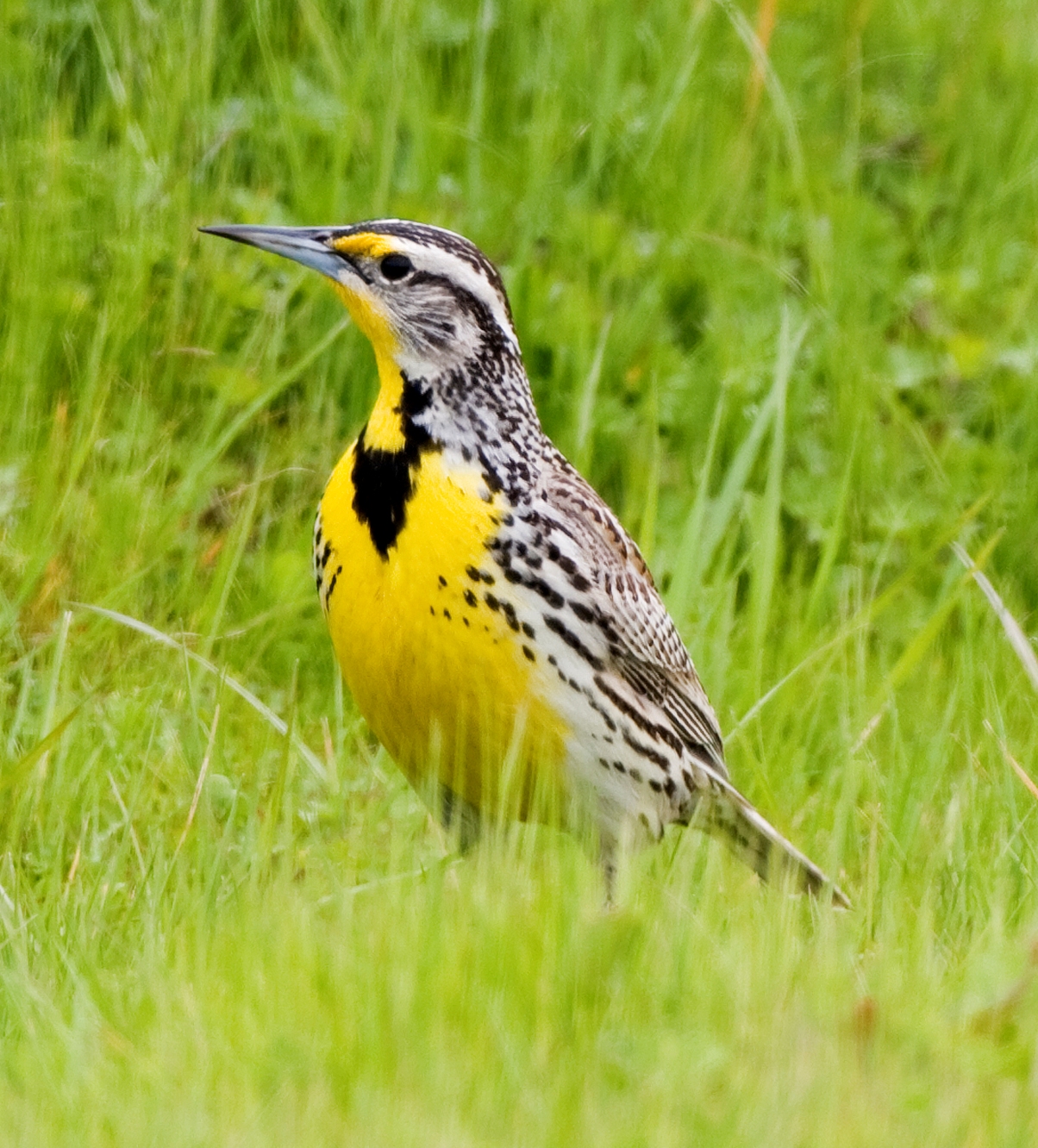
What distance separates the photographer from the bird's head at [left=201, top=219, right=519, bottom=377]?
4.19 m

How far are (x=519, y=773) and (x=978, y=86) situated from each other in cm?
342

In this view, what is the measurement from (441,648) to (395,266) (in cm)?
77

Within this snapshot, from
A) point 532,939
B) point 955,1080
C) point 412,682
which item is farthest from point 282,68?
point 955,1080

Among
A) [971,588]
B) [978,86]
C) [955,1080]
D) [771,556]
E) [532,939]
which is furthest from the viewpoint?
[978,86]

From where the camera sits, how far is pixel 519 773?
4027 mm

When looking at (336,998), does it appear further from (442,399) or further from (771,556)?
(771,556)

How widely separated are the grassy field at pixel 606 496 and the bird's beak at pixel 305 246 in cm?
74

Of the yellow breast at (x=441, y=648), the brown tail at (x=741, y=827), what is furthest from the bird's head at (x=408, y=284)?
the brown tail at (x=741, y=827)

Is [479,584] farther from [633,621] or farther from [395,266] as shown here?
[395,266]

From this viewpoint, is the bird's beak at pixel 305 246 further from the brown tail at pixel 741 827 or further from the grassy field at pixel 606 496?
the brown tail at pixel 741 827

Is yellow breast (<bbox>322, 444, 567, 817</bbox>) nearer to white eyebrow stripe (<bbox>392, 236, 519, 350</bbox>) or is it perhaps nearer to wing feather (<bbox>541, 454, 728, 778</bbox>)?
wing feather (<bbox>541, 454, 728, 778</bbox>)

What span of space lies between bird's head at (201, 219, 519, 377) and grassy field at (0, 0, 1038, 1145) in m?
0.70

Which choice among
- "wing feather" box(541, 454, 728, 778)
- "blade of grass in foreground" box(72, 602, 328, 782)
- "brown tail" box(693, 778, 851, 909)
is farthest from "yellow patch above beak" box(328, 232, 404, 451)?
"brown tail" box(693, 778, 851, 909)

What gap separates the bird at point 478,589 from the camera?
3902mm
